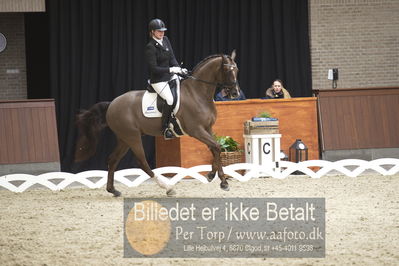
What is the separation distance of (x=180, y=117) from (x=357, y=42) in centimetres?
729

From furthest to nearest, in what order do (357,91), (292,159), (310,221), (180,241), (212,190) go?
1. (357,91)
2. (292,159)
3. (212,190)
4. (310,221)
5. (180,241)

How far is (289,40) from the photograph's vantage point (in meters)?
15.7

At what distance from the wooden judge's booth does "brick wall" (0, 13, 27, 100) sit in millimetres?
4437

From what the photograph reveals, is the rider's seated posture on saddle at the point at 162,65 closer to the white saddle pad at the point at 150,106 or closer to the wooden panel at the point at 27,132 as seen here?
the white saddle pad at the point at 150,106

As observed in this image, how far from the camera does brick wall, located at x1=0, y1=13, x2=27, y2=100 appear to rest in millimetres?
15859

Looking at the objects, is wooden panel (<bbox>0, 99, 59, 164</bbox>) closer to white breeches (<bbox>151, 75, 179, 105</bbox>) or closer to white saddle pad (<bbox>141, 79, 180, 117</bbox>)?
white saddle pad (<bbox>141, 79, 180, 117</bbox>)

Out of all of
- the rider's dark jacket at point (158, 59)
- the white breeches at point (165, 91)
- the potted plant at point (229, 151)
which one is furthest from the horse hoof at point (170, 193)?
the potted plant at point (229, 151)

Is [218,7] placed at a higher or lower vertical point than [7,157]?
higher

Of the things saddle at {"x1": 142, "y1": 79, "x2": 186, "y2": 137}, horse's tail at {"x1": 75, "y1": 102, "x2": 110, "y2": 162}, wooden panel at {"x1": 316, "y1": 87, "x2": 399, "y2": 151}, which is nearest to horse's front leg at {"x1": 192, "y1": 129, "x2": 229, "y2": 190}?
saddle at {"x1": 142, "y1": 79, "x2": 186, "y2": 137}

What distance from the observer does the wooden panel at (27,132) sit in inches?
513

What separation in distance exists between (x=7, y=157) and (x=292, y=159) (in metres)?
4.62

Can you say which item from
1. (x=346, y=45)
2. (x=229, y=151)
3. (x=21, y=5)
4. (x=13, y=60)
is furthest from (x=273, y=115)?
(x=13, y=60)

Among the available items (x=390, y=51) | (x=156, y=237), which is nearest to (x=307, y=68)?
(x=390, y=51)

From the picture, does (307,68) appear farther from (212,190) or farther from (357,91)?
(212,190)
